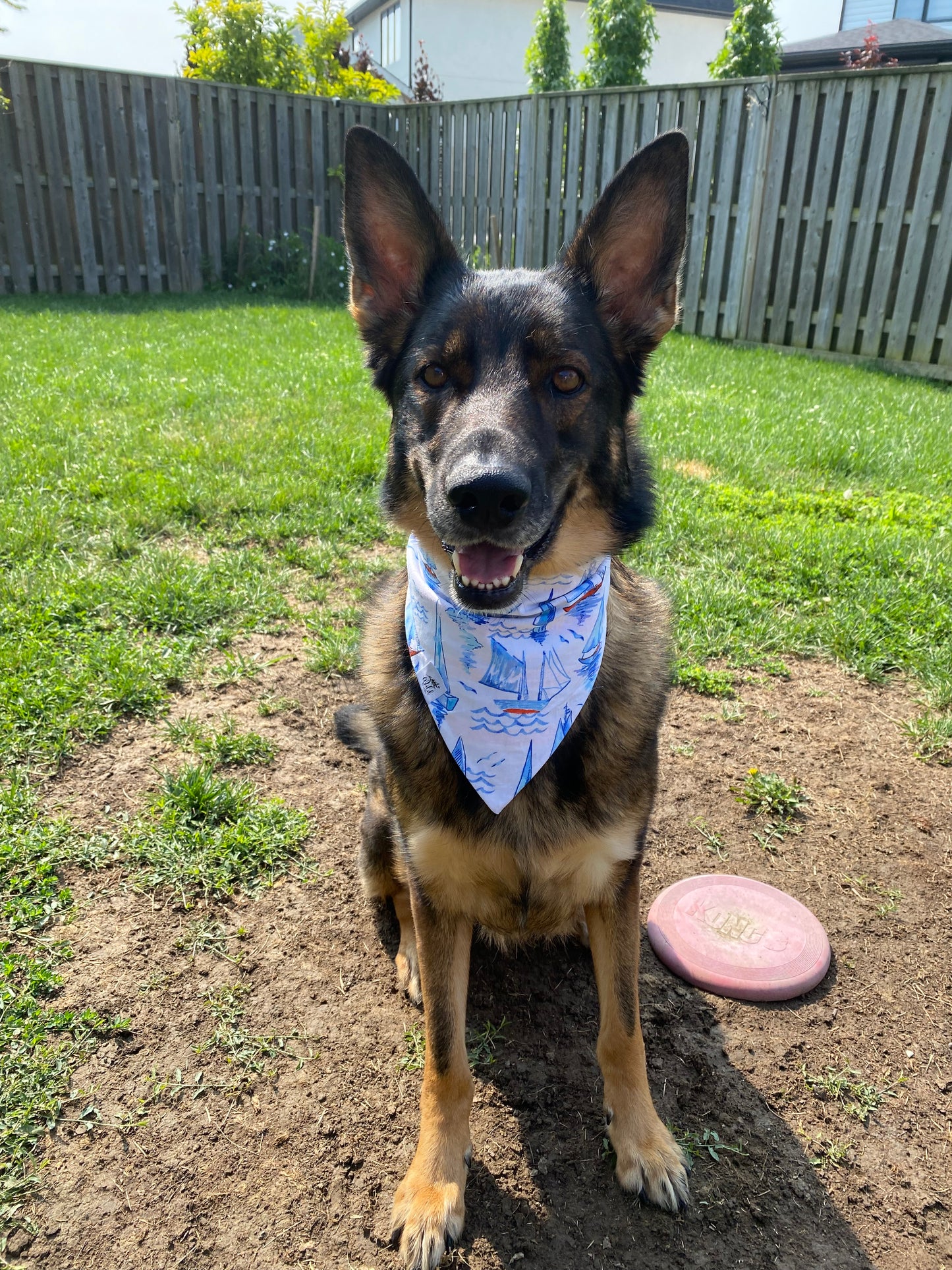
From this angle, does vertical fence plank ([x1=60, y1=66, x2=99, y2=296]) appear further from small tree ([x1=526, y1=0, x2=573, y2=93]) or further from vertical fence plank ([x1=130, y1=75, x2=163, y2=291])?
small tree ([x1=526, y1=0, x2=573, y2=93])

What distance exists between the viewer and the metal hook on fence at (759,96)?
35.4ft

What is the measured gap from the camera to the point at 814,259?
1101 cm

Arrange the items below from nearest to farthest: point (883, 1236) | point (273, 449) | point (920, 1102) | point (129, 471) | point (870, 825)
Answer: point (883, 1236), point (920, 1102), point (870, 825), point (129, 471), point (273, 449)

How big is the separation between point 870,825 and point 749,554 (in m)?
2.31

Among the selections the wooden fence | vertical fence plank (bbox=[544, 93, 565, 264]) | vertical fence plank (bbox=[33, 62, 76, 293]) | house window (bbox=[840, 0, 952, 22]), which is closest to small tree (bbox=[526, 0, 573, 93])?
the wooden fence

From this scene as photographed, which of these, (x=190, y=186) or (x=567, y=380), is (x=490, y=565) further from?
(x=190, y=186)

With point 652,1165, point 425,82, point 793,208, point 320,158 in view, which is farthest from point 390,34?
point 652,1165

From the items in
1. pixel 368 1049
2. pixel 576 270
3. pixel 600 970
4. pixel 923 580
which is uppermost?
pixel 576 270

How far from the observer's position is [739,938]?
287cm

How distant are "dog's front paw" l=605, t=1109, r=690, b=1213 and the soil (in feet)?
0.12

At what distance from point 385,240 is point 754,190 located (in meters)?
10.6

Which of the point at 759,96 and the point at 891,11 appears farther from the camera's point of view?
the point at 891,11

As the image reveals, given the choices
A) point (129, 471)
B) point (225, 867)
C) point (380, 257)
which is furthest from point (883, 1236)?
point (129, 471)

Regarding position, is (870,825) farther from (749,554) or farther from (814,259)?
(814,259)
